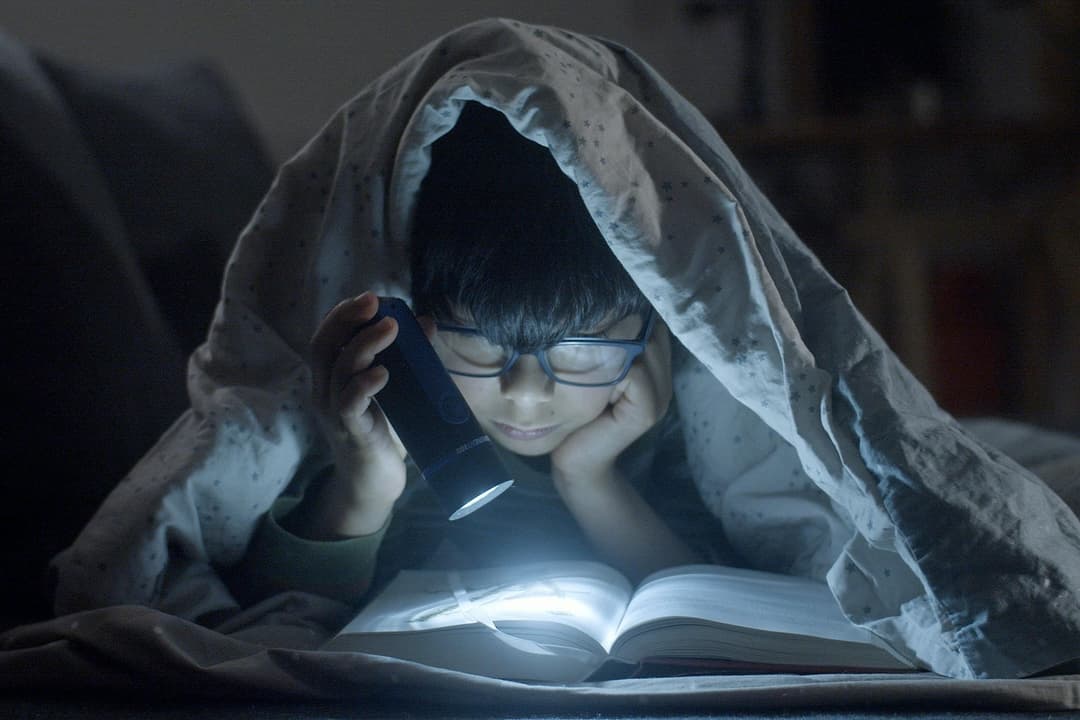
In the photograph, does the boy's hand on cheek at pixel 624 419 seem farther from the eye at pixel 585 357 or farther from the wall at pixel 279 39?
the wall at pixel 279 39

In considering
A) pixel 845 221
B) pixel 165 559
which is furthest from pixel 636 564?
pixel 845 221

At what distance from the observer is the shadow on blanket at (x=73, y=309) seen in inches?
32.9

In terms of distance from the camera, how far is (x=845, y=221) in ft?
7.20

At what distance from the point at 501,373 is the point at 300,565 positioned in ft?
0.76

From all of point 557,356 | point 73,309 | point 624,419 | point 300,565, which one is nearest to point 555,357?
point 557,356

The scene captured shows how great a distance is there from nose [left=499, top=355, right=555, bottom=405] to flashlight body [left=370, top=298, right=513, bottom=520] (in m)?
0.09

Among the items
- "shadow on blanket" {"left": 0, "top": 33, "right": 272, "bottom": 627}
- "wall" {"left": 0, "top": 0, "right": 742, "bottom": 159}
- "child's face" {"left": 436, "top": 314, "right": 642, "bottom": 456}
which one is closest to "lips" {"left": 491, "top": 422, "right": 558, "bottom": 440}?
"child's face" {"left": 436, "top": 314, "right": 642, "bottom": 456}

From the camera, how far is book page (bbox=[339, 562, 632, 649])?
671 mm

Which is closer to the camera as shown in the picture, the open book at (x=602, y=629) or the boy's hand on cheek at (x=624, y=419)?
the open book at (x=602, y=629)

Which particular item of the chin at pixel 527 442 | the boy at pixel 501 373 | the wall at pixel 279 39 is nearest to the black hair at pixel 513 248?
the boy at pixel 501 373

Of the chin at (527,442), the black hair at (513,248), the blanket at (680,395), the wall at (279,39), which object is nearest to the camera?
the blanket at (680,395)

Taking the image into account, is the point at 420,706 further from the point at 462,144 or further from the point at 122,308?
the point at 122,308

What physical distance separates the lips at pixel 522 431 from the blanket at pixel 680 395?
5.4 inches

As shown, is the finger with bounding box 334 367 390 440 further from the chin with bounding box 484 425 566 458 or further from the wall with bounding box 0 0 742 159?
the wall with bounding box 0 0 742 159
